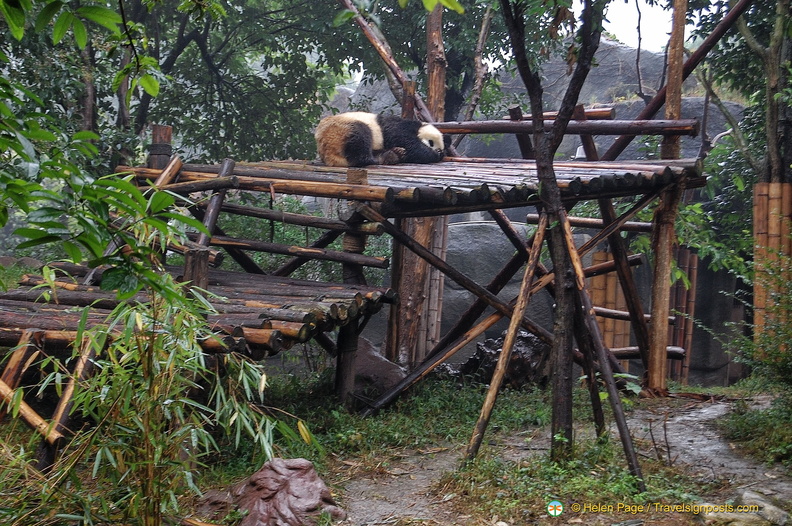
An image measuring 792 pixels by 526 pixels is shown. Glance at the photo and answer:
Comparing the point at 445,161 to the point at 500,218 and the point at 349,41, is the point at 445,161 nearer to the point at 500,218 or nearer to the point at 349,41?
the point at 500,218

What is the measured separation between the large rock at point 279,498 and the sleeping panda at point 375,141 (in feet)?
12.1

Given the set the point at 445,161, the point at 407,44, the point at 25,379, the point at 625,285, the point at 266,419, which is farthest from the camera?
the point at 407,44

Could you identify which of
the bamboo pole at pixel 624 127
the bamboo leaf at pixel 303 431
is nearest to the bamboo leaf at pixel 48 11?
the bamboo leaf at pixel 303 431

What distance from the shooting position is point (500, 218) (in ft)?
22.4

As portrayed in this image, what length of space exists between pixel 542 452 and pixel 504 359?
85cm

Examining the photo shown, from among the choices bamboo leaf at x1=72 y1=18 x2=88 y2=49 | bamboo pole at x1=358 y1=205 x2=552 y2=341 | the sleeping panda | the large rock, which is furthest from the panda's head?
bamboo leaf at x1=72 y1=18 x2=88 y2=49

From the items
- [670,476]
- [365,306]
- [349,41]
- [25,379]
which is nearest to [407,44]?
[349,41]

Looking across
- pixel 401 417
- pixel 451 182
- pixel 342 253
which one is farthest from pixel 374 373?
pixel 451 182

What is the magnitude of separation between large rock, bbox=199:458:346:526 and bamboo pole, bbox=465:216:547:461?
880mm

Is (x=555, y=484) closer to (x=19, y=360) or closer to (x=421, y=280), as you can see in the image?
(x=19, y=360)

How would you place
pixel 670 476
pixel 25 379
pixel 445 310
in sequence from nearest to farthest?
pixel 670 476 < pixel 25 379 < pixel 445 310

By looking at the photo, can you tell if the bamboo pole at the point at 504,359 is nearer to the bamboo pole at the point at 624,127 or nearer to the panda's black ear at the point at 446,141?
the bamboo pole at the point at 624,127

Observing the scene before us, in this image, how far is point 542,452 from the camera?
4.63 meters

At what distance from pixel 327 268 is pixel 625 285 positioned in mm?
4217
